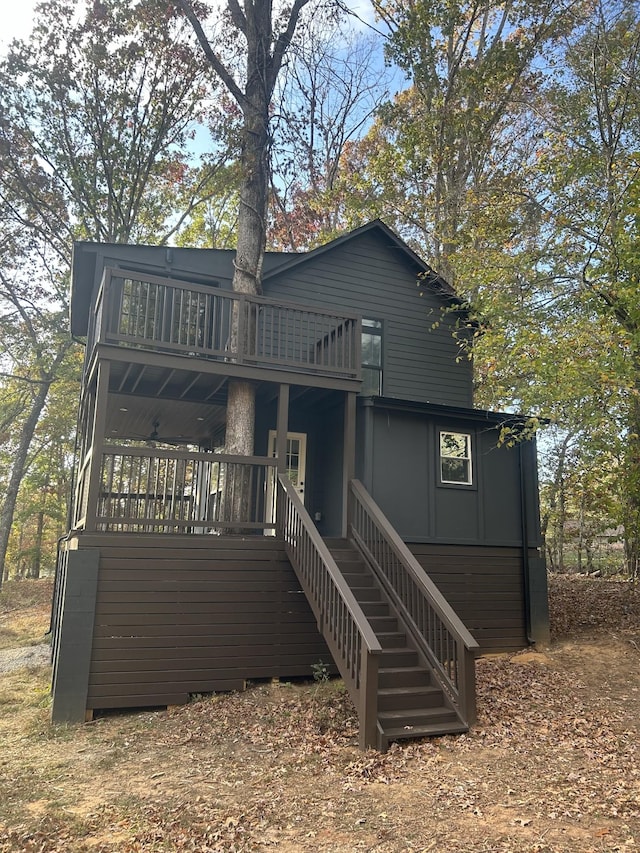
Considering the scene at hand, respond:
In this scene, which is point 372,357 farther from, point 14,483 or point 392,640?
point 14,483

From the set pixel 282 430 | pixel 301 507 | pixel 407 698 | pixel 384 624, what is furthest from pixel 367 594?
pixel 282 430

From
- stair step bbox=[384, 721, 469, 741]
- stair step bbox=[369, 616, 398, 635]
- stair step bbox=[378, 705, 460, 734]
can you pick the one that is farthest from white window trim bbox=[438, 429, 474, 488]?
stair step bbox=[384, 721, 469, 741]

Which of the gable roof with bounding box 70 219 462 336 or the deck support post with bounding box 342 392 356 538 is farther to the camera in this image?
the gable roof with bounding box 70 219 462 336

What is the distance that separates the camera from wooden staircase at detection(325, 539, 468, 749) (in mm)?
6254

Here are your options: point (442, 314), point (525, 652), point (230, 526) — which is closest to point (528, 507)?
point (525, 652)

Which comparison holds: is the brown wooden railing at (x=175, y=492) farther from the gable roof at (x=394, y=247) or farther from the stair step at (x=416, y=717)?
the gable roof at (x=394, y=247)

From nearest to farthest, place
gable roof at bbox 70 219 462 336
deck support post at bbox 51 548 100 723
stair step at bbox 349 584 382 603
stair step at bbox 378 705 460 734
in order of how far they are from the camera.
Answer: stair step at bbox 378 705 460 734 < deck support post at bbox 51 548 100 723 < stair step at bbox 349 584 382 603 < gable roof at bbox 70 219 462 336

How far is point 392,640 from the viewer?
757 centimetres

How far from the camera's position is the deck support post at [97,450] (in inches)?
310

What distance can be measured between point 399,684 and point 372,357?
7.27 m

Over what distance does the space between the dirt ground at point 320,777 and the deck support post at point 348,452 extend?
2.47 meters

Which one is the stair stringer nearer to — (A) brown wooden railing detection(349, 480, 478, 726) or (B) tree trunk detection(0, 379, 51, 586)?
(A) brown wooden railing detection(349, 480, 478, 726)

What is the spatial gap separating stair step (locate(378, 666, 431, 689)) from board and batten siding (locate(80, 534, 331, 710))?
6.08 ft

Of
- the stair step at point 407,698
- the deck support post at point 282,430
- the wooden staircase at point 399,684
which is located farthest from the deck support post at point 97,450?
the stair step at point 407,698
